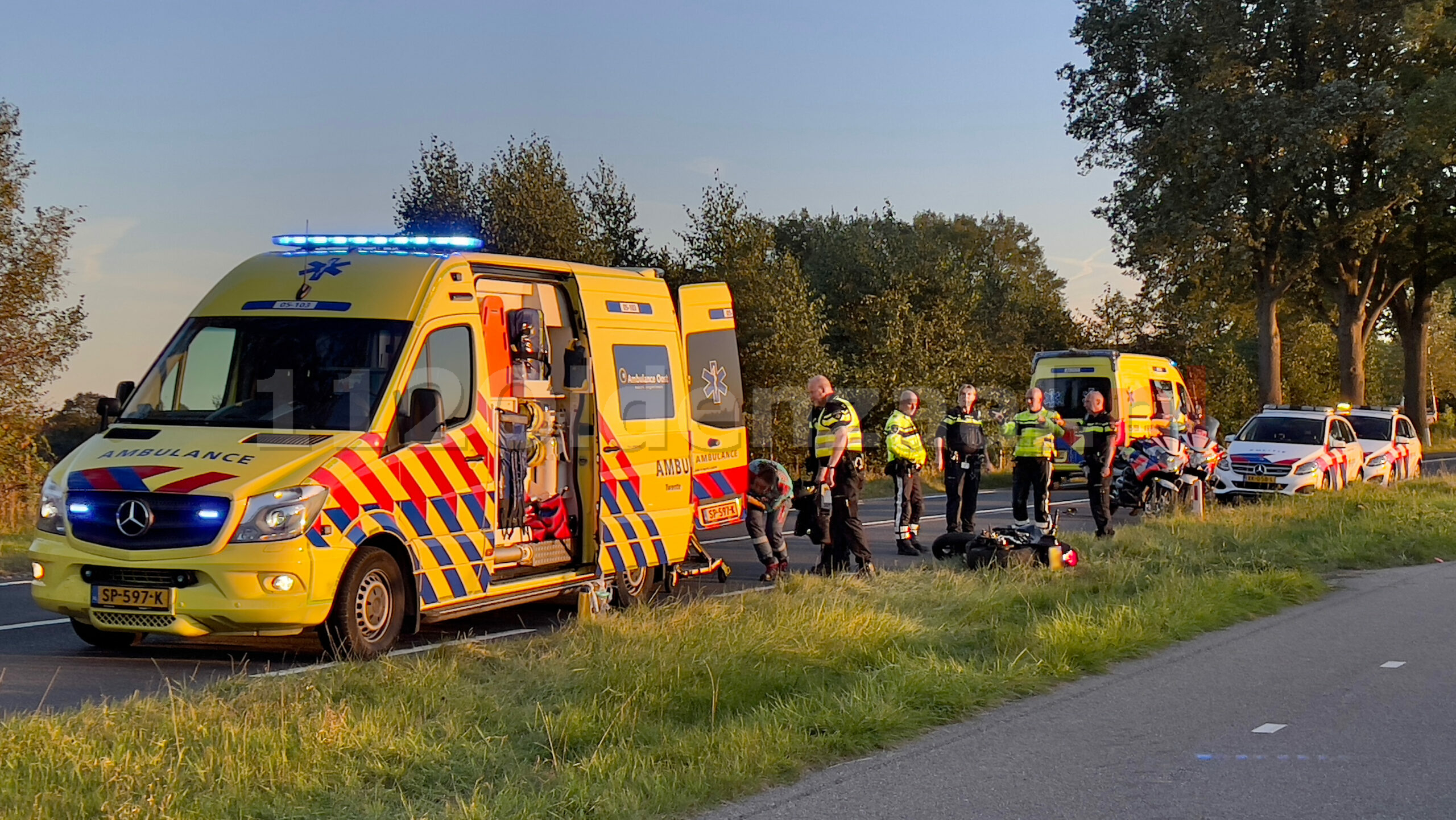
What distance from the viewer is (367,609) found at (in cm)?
895

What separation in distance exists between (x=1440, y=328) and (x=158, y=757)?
286ft

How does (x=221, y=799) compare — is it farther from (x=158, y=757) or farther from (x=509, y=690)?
(x=509, y=690)

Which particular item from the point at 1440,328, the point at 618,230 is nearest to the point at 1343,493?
the point at 618,230

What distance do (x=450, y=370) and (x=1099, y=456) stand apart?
9.49m

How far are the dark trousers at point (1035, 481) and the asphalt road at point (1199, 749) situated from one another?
6273 mm

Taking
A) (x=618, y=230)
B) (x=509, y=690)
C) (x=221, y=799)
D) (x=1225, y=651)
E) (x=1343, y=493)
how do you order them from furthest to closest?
1. (x=618, y=230)
2. (x=1343, y=493)
3. (x=1225, y=651)
4. (x=509, y=690)
5. (x=221, y=799)

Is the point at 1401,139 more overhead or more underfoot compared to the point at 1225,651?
more overhead

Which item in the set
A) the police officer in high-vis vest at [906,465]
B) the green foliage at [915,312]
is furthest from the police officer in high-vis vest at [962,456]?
the green foliage at [915,312]

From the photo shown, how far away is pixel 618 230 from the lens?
4069 centimetres

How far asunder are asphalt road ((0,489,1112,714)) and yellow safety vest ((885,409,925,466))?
2.66 metres

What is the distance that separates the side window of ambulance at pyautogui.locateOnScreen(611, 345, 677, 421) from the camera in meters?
11.3

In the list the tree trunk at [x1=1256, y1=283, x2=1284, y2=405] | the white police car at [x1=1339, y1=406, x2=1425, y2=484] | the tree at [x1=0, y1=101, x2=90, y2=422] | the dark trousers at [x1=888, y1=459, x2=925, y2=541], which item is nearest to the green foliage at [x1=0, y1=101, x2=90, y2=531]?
the tree at [x1=0, y1=101, x2=90, y2=422]

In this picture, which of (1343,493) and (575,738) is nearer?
(575,738)

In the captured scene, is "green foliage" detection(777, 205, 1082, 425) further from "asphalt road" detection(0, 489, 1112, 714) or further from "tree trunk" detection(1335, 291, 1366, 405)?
"asphalt road" detection(0, 489, 1112, 714)
